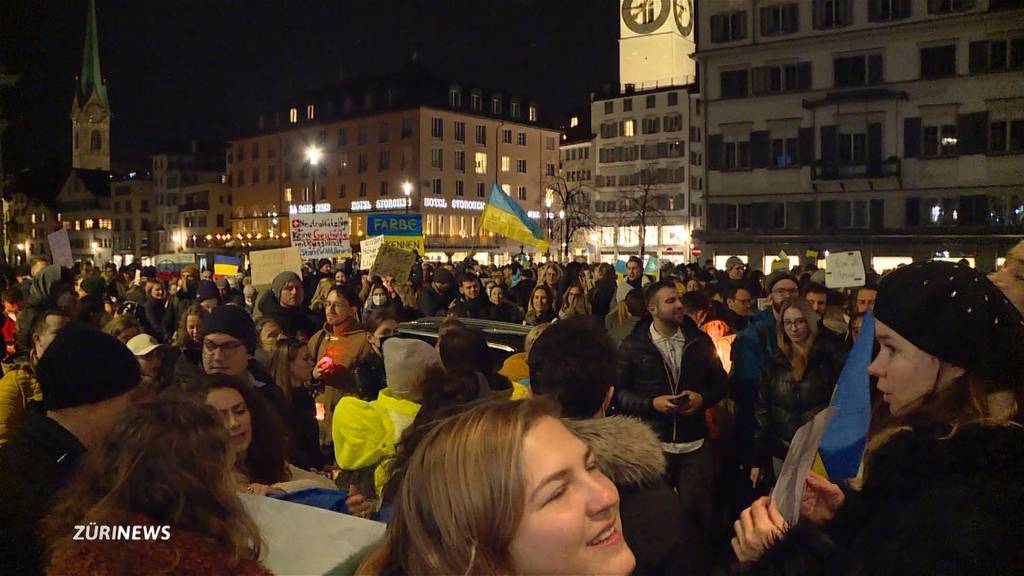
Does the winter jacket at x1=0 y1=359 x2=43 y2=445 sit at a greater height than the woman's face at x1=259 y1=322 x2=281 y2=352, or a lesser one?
lesser

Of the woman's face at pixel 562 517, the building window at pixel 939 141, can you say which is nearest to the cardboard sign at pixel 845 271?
the woman's face at pixel 562 517

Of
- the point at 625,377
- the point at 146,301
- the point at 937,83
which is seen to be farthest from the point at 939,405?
the point at 937,83

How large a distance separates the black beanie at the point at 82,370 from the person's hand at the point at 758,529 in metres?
2.57

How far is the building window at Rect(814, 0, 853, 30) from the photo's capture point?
41.1 meters

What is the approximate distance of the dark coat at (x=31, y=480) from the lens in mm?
2432

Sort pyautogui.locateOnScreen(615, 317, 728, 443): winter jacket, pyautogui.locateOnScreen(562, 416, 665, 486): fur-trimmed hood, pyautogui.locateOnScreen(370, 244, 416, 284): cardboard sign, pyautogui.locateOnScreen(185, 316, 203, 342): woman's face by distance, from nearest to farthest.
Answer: pyautogui.locateOnScreen(562, 416, 665, 486): fur-trimmed hood → pyautogui.locateOnScreen(615, 317, 728, 443): winter jacket → pyautogui.locateOnScreen(185, 316, 203, 342): woman's face → pyautogui.locateOnScreen(370, 244, 416, 284): cardboard sign

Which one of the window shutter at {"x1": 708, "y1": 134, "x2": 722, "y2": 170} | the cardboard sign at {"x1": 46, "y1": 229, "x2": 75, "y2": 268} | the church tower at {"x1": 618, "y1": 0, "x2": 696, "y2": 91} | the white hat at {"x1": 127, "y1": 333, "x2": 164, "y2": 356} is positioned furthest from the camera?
the church tower at {"x1": 618, "y1": 0, "x2": 696, "y2": 91}

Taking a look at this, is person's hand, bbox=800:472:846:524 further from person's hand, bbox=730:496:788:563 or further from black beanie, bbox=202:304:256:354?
black beanie, bbox=202:304:256:354

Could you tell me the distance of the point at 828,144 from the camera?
41.8 m

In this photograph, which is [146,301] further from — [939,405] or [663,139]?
[663,139]

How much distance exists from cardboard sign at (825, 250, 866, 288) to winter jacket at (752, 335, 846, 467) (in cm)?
556

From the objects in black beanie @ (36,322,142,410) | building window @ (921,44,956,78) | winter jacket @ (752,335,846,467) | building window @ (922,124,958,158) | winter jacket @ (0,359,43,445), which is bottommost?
winter jacket @ (752,335,846,467)

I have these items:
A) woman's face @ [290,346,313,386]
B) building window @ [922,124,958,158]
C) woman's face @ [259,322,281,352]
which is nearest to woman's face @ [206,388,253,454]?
woman's face @ [290,346,313,386]

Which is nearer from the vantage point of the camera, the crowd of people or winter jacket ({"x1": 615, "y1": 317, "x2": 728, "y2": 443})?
the crowd of people
